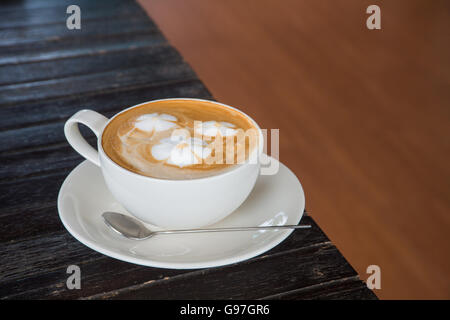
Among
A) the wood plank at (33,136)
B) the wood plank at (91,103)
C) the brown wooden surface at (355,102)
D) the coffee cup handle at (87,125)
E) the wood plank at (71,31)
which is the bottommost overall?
the brown wooden surface at (355,102)

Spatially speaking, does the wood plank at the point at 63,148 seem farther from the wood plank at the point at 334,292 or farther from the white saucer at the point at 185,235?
the wood plank at the point at 334,292

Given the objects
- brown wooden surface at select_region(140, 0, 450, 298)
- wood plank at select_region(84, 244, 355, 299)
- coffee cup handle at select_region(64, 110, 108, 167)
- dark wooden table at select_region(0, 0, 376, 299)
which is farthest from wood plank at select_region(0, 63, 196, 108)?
brown wooden surface at select_region(140, 0, 450, 298)

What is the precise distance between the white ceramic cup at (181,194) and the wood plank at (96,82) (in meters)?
0.33

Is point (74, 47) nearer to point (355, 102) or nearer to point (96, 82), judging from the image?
point (96, 82)

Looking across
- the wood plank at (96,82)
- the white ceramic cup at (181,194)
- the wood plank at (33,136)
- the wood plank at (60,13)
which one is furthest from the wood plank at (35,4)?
the white ceramic cup at (181,194)

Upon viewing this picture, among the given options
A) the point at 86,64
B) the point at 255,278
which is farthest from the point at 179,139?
the point at 86,64

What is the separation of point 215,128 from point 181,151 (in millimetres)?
61

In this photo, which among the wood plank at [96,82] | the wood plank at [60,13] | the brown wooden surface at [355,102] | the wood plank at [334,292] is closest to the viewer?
the wood plank at [334,292]

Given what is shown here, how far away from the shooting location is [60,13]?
3.76 ft

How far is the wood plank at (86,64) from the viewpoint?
0.91 metres
